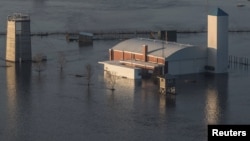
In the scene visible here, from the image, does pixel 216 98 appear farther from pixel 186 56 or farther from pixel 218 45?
pixel 218 45

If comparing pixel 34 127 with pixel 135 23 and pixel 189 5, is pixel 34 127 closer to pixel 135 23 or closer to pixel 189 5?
pixel 135 23

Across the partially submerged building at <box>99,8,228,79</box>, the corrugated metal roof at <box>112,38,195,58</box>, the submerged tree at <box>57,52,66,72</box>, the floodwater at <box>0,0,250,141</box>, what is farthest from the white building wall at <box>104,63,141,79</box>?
the submerged tree at <box>57,52,66,72</box>

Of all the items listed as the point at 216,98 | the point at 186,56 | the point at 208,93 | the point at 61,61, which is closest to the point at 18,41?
the point at 61,61

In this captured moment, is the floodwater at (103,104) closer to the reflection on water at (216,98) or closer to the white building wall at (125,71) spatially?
the reflection on water at (216,98)

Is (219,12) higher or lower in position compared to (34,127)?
higher

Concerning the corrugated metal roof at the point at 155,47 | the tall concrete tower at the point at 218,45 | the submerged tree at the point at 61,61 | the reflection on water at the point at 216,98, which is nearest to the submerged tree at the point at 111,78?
the corrugated metal roof at the point at 155,47

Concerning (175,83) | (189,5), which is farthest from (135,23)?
(175,83)
